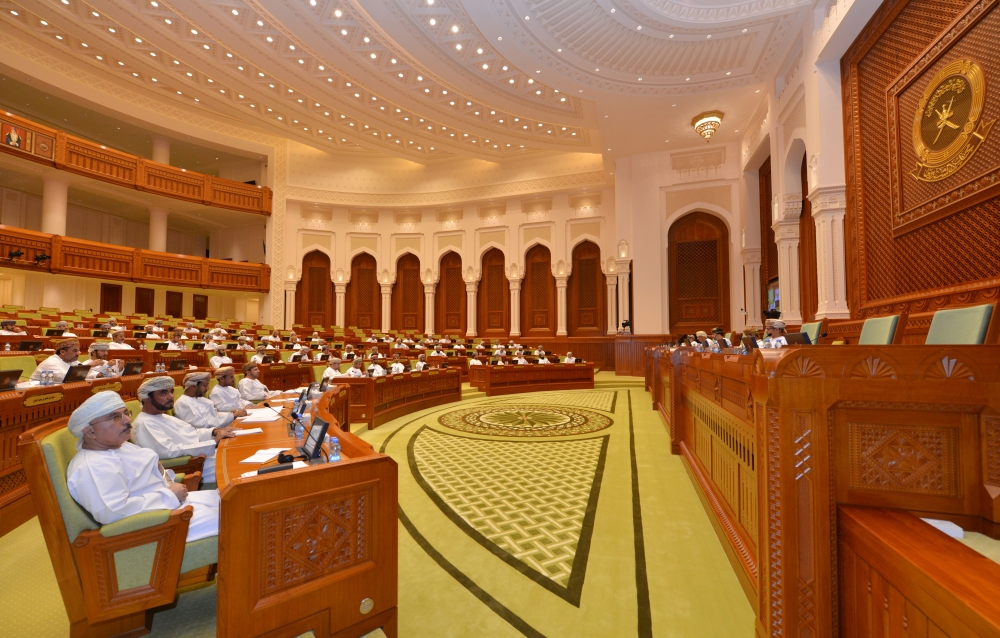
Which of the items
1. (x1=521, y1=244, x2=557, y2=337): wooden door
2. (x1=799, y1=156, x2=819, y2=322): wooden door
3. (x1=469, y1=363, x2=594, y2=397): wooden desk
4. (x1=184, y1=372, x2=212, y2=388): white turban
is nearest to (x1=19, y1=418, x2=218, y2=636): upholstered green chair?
(x1=184, y1=372, x2=212, y2=388): white turban

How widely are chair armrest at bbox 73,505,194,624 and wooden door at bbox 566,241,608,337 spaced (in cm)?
1451

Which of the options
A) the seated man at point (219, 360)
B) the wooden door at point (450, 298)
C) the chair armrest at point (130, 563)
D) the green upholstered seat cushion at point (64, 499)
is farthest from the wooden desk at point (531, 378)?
the wooden door at point (450, 298)

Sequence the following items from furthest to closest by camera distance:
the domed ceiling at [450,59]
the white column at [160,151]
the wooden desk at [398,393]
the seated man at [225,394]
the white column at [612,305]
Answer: the white column at [160,151]
the white column at [612,305]
the domed ceiling at [450,59]
the wooden desk at [398,393]
the seated man at [225,394]

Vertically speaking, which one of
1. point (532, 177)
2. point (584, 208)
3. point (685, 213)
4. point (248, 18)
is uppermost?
point (248, 18)

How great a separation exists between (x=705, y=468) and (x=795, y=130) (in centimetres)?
680

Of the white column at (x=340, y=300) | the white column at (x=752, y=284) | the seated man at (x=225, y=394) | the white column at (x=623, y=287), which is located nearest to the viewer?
the seated man at (x=225, y=394)

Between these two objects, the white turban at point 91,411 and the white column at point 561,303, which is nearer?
the white turban at point 91,411

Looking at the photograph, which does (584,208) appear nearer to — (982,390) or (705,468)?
(705,468)

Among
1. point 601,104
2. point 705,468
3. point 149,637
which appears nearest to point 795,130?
point 601,104

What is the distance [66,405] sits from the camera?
330 centimetres

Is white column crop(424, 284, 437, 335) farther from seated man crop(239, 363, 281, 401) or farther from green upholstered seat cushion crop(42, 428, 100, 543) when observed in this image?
green upholstered seat cushion crop(42, 428, 100, 543)

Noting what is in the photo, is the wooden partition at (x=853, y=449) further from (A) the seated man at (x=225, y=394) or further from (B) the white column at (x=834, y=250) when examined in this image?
(B) the white column at (x=834, y=250)

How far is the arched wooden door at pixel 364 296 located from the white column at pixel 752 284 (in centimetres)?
1307

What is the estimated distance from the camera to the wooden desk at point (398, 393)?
5.96m
